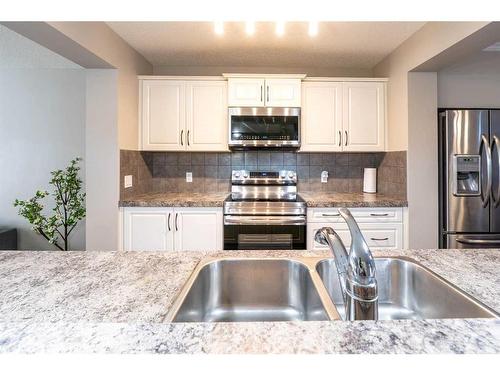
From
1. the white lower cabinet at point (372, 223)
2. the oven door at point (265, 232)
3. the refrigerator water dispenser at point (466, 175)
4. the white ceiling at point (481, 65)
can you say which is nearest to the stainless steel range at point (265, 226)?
the oven door at point (265, 232)

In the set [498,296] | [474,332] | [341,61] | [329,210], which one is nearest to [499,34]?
[341,61]

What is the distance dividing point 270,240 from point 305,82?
1642mm

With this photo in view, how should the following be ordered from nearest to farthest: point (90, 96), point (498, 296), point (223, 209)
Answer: point (498, 296) → point (90, 96) → point (223, 209)

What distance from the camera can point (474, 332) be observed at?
0.55 meters

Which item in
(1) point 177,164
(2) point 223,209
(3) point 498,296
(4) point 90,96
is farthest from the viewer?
(1) point 177,164

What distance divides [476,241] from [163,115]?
3.09 m

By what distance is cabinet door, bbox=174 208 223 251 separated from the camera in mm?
2570

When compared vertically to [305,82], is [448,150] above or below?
below

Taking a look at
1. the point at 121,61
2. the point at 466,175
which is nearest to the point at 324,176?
the point at 466,175

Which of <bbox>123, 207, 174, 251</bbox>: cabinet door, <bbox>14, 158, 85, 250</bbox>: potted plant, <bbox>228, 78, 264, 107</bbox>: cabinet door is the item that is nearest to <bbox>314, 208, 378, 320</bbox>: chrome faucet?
<bbox>123, 207, 174, 251</bbox>: cabinet door

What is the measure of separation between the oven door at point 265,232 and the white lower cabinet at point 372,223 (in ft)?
0.34

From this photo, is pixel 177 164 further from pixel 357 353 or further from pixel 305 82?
pixel 357 353

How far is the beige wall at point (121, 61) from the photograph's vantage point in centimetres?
195

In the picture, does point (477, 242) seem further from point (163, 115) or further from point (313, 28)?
point (163, 115)
